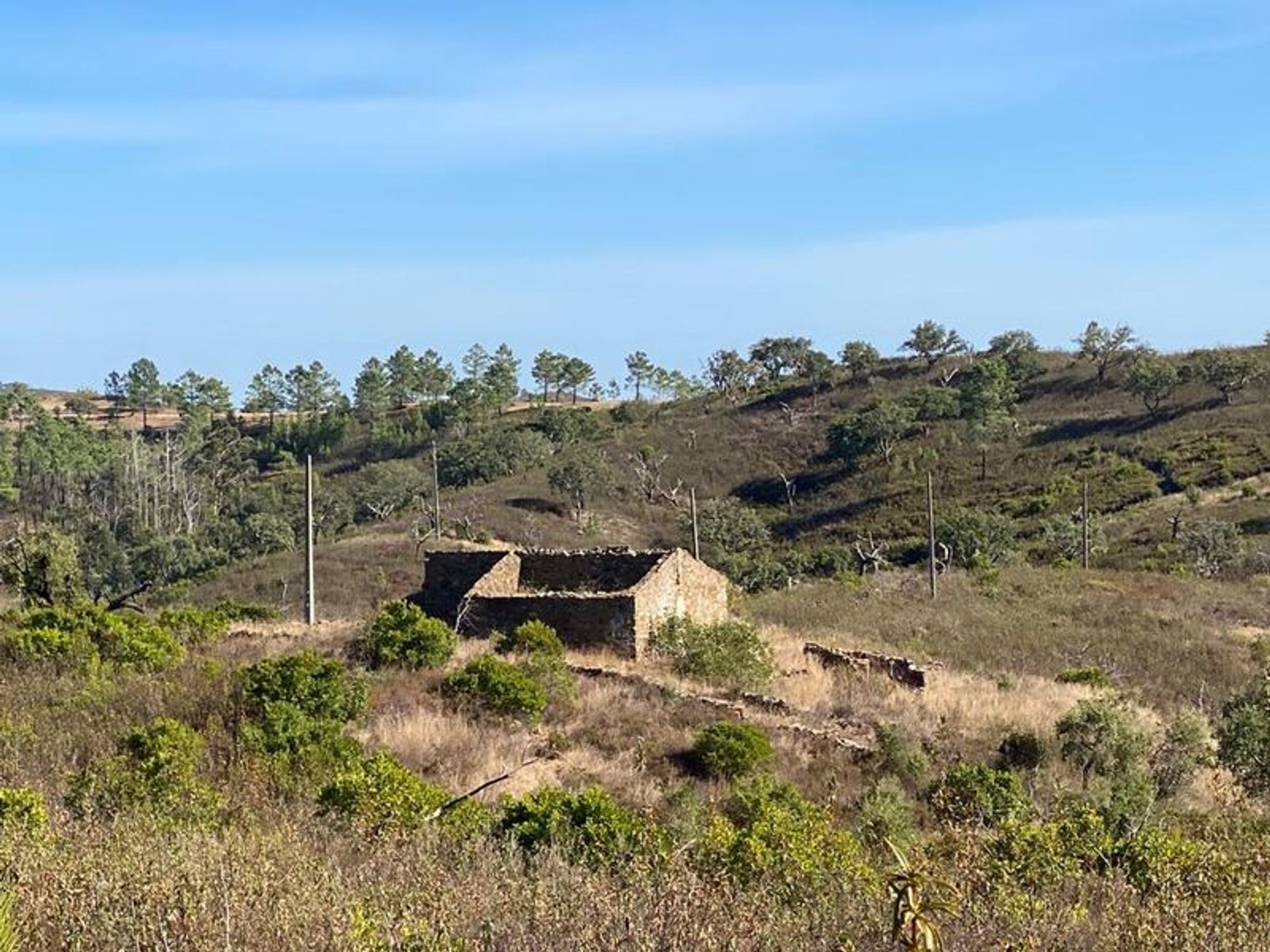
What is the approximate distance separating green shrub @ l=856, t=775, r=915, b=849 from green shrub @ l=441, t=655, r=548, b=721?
14.3 ft

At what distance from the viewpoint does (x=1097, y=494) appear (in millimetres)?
59250

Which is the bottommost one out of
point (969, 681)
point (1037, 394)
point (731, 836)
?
point (969, 681)

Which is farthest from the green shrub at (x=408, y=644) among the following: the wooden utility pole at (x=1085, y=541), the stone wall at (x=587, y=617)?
the wooden utility pole at (x=1085, y=541)

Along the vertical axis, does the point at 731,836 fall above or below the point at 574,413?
below

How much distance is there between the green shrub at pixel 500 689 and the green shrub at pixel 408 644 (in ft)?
4.38

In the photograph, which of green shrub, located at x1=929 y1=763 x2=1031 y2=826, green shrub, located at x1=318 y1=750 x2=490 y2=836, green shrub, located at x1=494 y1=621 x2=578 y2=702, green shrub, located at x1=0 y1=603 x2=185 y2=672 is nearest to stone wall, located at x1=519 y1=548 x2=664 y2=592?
green shrub, located at x1=494 y1=621 x2=578 y2=702

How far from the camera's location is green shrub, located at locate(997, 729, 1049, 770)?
1719 centimetres

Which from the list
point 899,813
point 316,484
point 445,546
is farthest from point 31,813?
point 316,484

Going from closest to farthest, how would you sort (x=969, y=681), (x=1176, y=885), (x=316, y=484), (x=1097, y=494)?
(x=1176, y=885), (x=969, y=681), (x=1097, y=494), (x=316, y=484)

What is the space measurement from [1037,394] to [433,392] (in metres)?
59.1

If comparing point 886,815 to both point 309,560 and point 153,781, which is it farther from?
point 309,560

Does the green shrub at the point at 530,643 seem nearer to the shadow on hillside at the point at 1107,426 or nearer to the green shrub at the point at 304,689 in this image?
the green shrub at the point at 304,689

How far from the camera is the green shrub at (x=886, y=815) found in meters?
11.2

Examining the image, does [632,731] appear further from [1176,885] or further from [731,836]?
[1176,885]
